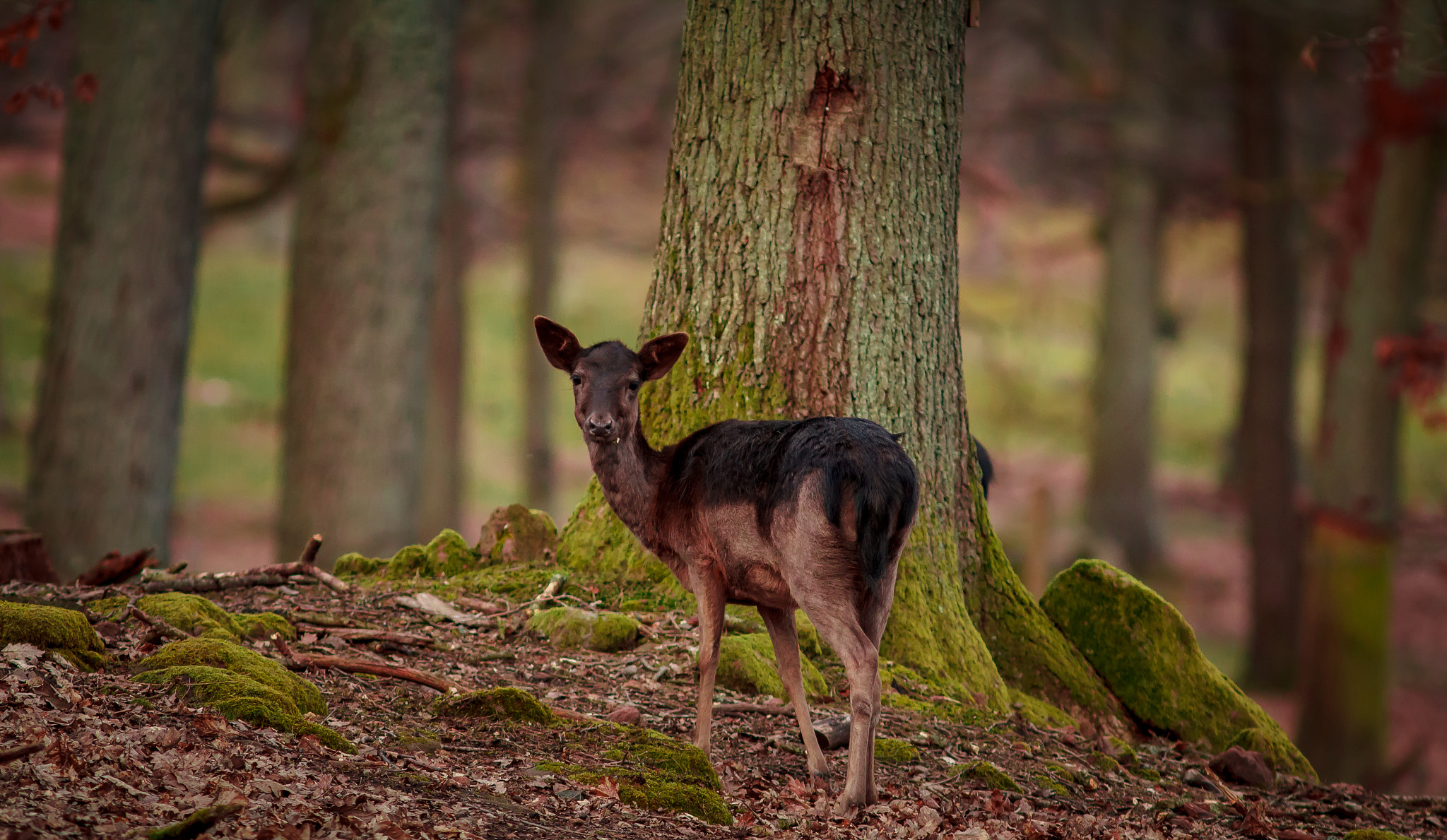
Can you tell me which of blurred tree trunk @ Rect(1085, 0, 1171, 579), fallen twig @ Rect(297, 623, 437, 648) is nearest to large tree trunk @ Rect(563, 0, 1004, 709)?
fallen twig @ Rect(297, 623, 437, 648)

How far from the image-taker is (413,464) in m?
13.0

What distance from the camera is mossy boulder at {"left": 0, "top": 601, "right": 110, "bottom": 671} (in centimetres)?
512

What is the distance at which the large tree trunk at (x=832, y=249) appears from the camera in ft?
23.4

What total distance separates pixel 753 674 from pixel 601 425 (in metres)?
1.72

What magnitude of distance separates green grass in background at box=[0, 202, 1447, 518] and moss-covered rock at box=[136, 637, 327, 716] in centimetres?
1556

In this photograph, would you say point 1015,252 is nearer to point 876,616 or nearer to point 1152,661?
point 1152,661

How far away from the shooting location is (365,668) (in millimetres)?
5805

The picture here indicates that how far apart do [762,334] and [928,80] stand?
1828 mm

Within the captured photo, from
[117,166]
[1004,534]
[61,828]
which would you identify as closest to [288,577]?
[61,828]

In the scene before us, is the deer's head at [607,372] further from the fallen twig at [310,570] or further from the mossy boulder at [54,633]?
the mossy boulder at [54,633]

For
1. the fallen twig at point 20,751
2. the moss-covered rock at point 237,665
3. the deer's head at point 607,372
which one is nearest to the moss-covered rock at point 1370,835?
the deer's head at point 607,372

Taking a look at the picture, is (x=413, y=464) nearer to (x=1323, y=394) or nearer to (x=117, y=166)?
(x=117, y=166)

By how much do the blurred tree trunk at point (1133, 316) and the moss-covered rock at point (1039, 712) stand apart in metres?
13.8

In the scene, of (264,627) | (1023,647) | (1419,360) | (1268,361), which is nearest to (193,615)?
(264,627)
